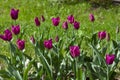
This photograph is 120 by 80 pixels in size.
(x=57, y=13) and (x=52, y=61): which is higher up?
(x=52, y=61)

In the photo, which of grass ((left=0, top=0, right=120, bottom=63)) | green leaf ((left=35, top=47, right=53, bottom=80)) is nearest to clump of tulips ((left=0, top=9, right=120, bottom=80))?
green leaf ((left=35, top=47, right=53, bottom=80))

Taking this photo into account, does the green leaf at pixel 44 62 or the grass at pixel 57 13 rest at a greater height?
the green leaf at pixel 44 62

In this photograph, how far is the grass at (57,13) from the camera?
7.22m

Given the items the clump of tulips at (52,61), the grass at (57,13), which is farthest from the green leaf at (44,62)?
the grass at (57,13)

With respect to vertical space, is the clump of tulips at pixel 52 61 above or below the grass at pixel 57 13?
above

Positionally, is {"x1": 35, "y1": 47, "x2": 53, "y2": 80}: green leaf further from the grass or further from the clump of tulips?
the grass

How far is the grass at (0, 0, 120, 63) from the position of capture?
7220 mm

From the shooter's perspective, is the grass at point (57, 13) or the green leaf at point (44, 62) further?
the grass at point (57, 13)

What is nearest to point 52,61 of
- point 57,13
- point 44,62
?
point 44,62

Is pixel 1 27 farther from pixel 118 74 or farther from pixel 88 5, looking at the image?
pixel 118 74

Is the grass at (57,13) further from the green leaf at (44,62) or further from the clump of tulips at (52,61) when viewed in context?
the green leaf at (44,62)

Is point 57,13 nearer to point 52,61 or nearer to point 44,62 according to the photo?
point 52,61

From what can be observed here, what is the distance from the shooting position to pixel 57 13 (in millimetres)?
8289

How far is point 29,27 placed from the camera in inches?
286
